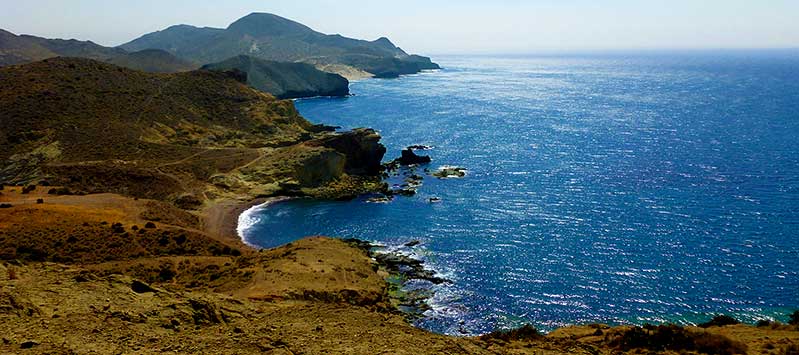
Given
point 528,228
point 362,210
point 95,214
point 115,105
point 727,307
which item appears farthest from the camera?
point 115,105

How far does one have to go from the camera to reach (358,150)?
331ft

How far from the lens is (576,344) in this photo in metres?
30.5

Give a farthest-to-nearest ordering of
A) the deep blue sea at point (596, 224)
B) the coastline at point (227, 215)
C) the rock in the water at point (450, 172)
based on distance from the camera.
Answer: the rock in the water at point (450, 172), the coastline at point (227, 215), the deep blue sea at point (596, 224)

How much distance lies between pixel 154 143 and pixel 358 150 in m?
37.7

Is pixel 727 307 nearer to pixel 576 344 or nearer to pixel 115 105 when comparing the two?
pixel 576 344

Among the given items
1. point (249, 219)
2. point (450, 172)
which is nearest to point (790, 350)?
point (249, 219)

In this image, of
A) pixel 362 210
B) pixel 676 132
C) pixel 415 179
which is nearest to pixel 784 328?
pixel 362 210

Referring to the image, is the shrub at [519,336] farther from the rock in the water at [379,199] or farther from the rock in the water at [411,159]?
the rock in the water at [411,159]

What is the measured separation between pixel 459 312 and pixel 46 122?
84.1m

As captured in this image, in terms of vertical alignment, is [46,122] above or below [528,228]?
above

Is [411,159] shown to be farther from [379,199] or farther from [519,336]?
[519,336]

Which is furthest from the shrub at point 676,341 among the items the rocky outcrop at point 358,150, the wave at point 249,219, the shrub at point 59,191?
the rocky outcrop at point 358,150

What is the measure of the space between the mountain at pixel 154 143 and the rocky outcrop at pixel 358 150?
0.20 m

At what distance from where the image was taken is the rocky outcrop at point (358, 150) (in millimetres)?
99938
